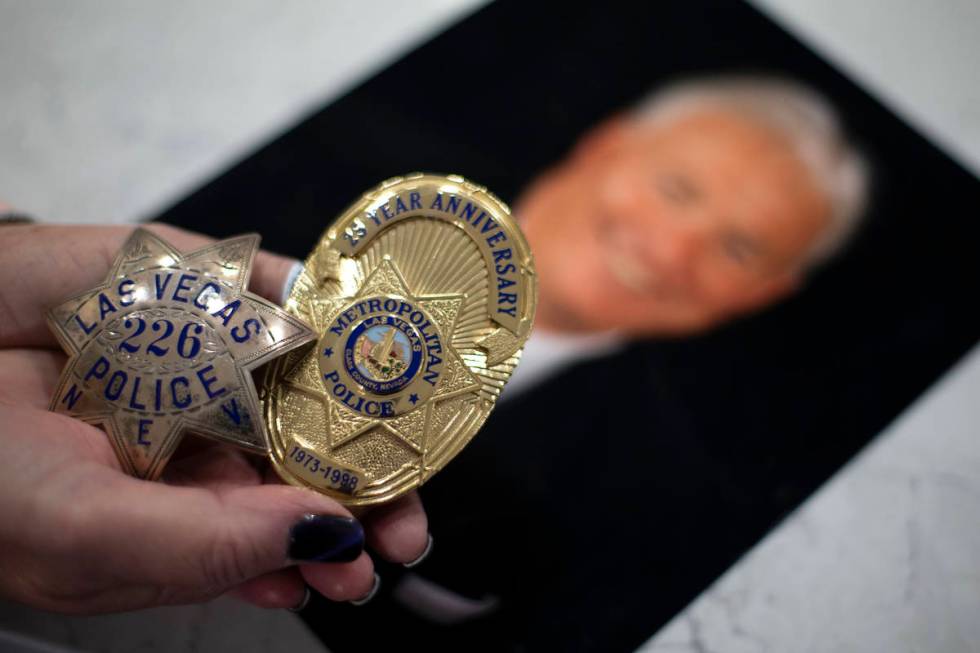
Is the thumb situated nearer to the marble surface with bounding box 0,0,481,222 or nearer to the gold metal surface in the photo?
the gold metal surface

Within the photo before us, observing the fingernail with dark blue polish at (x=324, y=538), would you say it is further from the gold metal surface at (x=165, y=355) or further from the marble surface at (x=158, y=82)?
the marble surface at (x=158, y=82)

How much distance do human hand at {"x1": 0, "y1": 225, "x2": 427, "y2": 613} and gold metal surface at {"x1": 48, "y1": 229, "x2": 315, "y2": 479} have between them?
0.19ft

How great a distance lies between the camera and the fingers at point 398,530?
54.9 inches

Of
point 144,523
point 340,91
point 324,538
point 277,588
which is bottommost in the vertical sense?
point 277,588

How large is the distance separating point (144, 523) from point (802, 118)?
193 cm

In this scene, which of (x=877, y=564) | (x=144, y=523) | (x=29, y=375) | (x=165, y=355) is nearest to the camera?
(x=144, y=523)

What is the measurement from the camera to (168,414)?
1.29 m

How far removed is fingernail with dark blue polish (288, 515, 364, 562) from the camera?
3.91 ft

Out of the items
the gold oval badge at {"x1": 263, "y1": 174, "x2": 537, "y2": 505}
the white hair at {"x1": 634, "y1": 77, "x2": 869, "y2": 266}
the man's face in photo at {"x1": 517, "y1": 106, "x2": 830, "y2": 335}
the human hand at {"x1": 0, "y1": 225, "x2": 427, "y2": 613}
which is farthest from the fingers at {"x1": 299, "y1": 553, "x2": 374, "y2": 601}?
the white hair at {"x1": 634, "y1": 77, "x2": 869, "y2": 266}

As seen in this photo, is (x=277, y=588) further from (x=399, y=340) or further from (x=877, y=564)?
(x=877, y=564)

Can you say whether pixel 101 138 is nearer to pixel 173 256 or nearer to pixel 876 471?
pixel 173 256

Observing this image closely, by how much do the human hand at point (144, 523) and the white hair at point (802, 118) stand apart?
1338mm

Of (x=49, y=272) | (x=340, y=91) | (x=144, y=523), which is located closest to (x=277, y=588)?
(x=144, y=523)

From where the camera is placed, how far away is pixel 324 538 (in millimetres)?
1206
